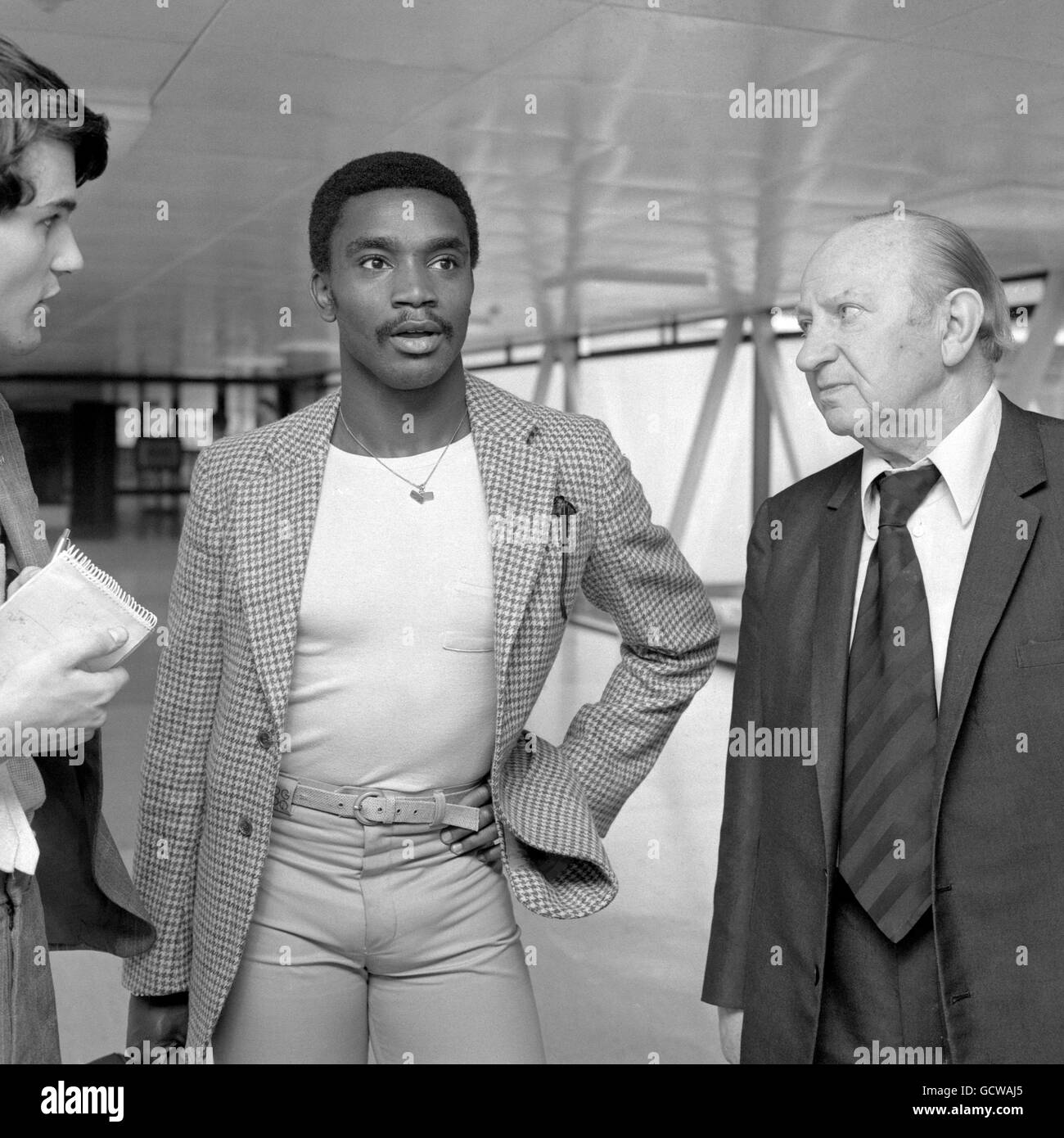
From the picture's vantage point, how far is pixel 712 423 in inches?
623

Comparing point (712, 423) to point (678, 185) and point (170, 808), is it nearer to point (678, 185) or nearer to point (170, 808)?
point (678, 185)

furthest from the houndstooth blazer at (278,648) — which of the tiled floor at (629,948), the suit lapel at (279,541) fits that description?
the tiled floor at (629,948)

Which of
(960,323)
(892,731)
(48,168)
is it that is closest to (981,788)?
(892,731)

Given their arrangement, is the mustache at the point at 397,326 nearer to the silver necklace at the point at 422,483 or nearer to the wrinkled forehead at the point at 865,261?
the silver necklace at the point at 422,483

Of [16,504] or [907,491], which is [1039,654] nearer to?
[907,491]

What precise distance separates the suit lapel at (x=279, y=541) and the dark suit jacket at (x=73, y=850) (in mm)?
263

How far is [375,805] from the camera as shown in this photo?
204 centimetres

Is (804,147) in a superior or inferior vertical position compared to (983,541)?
superior

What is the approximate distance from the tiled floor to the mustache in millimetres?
2802

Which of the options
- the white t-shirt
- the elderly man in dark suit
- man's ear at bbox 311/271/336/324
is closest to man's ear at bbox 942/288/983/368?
the elderly man in dark suit

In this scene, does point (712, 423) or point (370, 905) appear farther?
point (712, 423)

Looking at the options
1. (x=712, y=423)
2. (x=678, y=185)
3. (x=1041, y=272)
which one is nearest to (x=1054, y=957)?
(x=678, y=185)

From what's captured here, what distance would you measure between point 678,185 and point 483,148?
1310mm

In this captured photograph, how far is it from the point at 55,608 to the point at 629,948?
3.96 m
